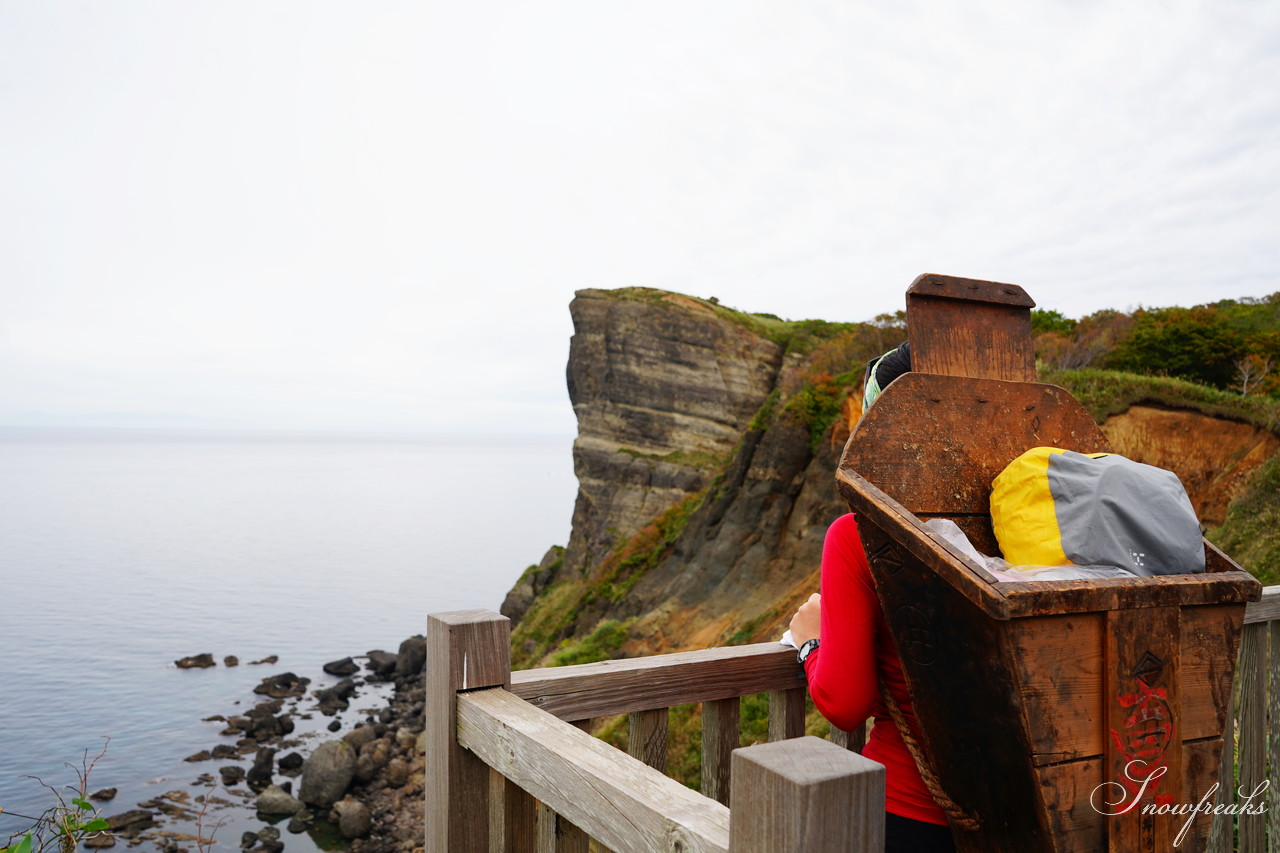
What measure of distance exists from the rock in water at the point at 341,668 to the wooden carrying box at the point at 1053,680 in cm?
3910

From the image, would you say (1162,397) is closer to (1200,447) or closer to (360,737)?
(1200,447)

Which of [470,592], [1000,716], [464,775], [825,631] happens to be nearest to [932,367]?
[825,631]

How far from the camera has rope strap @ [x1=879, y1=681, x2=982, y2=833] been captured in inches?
62.5

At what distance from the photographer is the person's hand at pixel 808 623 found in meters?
2.31

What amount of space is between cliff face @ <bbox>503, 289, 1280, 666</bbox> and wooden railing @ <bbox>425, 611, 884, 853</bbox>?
47.5 feet

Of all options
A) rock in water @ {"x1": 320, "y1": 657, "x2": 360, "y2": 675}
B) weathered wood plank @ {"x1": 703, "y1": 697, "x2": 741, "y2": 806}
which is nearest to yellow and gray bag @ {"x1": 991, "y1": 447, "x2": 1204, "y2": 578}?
weathered wood plank @ {"x1": 703, "y1": 697, "x2": 741, "y2": 806}

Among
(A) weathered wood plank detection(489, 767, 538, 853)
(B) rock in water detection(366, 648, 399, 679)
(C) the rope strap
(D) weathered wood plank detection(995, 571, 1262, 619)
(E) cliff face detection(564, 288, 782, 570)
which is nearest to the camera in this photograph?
(D) weathered wood plank detection(995, 571, 1262, 619)

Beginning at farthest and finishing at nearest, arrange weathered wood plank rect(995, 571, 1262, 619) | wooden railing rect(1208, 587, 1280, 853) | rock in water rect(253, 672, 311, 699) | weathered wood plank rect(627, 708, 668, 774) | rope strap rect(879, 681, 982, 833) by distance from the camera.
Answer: rock in water rect(253, 672, 311, 699) → wooden railing rect(1208, 587, 1280, 853) → weathered wood plank rect(627, 708, 668, 774) → rope strap rect(879, 681, 982, 833) → weathered wood plank rect(995, 571, 1262, 619)

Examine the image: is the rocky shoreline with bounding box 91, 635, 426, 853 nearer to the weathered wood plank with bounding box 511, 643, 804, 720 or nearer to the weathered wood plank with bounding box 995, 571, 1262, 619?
the weathered wood plank with bounding box 511, 643, 804, 720

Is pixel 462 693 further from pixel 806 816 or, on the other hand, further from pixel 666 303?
pixel 666 303

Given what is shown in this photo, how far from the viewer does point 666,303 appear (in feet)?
122

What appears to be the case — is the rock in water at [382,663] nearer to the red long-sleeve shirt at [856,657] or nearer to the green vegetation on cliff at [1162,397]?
the green vegetation on cliff at [1162,397]

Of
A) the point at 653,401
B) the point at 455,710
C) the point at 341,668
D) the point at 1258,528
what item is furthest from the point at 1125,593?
the point at 341,668

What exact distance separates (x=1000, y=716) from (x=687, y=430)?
34.4m
